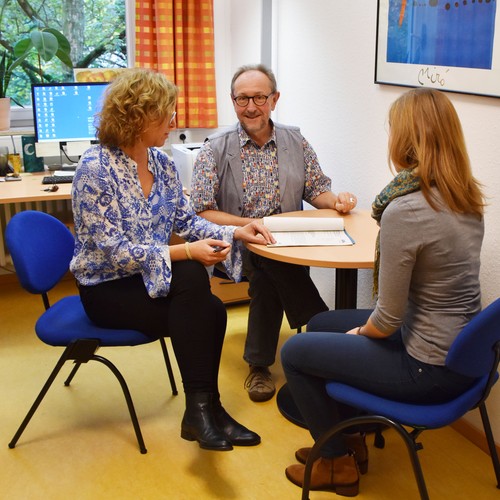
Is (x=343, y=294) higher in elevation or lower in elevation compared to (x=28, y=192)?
lower

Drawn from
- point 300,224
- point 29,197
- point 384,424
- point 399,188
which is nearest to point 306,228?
point 300,224

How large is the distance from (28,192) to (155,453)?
5.03 ft

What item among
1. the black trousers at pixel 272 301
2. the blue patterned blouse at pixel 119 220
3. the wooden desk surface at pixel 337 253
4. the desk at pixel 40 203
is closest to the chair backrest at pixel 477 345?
the wooden desk surface at pixel 337 253

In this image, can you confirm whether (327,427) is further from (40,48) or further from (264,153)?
(40,48)

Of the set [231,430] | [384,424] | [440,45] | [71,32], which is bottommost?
[231,430]

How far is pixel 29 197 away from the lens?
3121mm

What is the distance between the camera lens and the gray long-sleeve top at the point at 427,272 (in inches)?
63.3

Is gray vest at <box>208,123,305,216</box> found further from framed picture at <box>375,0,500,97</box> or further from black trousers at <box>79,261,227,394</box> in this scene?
black trousers at <box>79,261,227,394</box>

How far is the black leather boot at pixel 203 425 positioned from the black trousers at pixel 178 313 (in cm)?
3

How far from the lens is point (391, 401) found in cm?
170

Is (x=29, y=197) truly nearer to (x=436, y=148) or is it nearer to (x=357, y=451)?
(x=357, y=451)

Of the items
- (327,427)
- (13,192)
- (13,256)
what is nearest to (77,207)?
(13,256)

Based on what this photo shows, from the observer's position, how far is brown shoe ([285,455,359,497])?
199 cm

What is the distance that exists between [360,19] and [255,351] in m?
1.38
